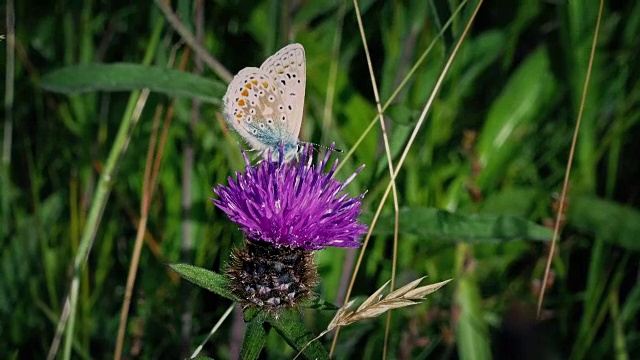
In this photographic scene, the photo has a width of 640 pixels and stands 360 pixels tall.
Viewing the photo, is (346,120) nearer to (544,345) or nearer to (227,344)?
(227,344)

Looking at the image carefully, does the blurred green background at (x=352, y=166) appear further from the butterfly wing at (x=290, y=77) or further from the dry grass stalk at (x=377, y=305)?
the dry grass stalk at (x=377, y=305)

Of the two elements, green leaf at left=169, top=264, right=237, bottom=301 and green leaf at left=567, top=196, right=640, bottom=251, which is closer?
green leaf at left=169, top=264, right=237, bottom=301

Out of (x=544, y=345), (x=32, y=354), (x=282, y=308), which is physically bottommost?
(x=32, y=354)

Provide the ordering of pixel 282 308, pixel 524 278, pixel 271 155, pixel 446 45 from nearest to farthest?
pixel 282 308 < pixel 271 155 < pixel 446 45 < pixel 524 278

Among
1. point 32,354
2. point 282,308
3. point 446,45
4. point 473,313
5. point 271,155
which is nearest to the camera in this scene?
point 282,308

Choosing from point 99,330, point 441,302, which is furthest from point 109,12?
point 441,302

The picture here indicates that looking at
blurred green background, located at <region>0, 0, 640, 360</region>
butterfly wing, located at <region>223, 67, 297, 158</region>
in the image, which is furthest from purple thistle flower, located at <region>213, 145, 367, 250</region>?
blurred green background, located at <region>0, 0, 640, 360</region>

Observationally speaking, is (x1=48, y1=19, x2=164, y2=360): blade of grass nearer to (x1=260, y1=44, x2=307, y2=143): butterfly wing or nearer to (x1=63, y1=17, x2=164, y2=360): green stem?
(x1=63, y1=17, x2=164, y2=360): green stem
